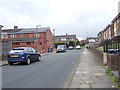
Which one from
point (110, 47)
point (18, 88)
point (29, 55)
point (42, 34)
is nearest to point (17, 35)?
point (42, 34)

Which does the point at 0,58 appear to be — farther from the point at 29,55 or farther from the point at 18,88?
the point at 18,88

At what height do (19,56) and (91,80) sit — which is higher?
(19,56)

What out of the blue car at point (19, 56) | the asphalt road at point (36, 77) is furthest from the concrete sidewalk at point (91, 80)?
the blue car at point (19, 56)

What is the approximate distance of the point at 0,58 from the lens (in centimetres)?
1789

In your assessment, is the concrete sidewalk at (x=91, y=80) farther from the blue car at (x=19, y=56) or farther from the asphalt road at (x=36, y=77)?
the blue car at (x=19, y=56)

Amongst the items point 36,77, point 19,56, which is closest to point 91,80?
point 36,77

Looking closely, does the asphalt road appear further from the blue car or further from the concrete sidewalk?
the blue car

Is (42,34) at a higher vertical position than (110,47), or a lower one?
higher

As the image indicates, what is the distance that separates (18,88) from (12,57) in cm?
822

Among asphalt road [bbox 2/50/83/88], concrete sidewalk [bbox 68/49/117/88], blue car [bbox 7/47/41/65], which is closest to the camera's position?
concrete sidewalk [bbox 68/49/117/88]

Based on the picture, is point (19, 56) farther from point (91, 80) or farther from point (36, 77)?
point (91, 80)

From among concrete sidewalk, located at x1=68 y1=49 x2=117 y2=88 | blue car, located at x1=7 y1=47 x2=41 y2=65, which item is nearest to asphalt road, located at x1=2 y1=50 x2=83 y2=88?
concrete sidewalk, located at x1=68 y1=49 x2=117 y2=88

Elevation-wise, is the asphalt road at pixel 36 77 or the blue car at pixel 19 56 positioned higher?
the blue car at pixel 19 56

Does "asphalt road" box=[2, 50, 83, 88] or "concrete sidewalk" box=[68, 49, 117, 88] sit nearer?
"concrete sidewalk" box=[68, 49, 117, 88]
